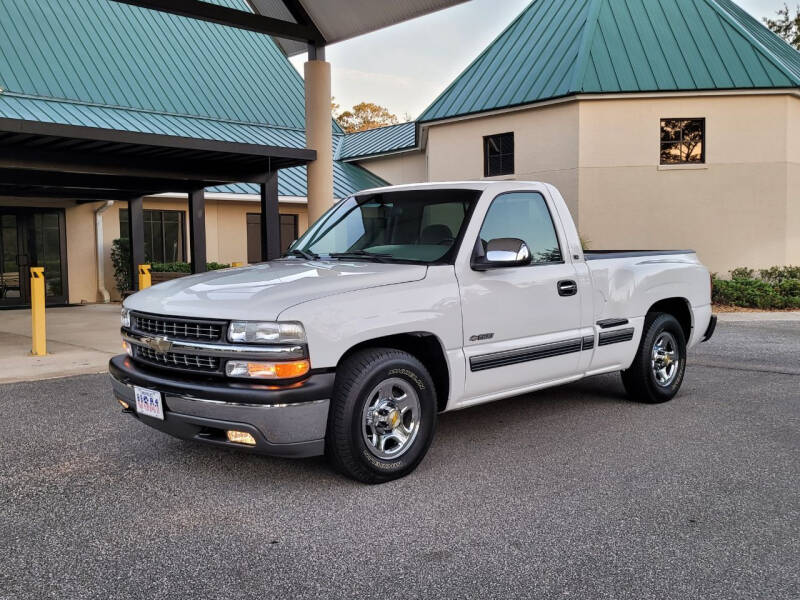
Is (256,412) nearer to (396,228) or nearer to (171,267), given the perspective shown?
(396,228)

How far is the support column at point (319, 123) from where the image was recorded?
12.7 metres

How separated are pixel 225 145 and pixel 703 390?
24.1ft

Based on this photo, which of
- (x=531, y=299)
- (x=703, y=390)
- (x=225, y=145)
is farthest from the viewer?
(x=225, y=145)

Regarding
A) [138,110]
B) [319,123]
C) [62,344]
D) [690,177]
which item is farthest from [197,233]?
[690,177]

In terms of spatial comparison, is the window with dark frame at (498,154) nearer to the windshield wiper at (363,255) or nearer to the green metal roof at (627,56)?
the green metal roof at (627,56)

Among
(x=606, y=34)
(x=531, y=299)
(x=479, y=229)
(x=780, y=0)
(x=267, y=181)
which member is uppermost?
(x=780, y=0)

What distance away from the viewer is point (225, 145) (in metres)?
10.7

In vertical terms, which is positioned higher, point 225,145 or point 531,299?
point 225,145

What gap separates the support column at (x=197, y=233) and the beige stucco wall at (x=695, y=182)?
980 cm

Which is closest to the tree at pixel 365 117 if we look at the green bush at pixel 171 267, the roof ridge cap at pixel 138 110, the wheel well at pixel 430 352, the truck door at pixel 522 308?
the roof ridge cap at pixel 138 110

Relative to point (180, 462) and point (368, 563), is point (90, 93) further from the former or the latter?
point (368, 563)

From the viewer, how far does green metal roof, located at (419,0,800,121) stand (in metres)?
18.5

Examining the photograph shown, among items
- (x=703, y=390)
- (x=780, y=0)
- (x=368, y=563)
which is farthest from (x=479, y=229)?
(x=780, y=0)

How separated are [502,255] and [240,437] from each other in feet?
7.05
